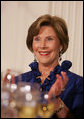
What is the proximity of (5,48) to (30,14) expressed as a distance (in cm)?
37

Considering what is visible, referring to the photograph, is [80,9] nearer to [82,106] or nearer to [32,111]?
[82,106]

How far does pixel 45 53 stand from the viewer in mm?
1596

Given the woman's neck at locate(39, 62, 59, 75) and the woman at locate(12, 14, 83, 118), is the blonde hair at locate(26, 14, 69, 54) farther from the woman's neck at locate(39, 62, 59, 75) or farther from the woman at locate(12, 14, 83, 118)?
the woman's neck at locate(39, 62, 59, 75)

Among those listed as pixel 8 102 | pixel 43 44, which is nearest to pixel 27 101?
pixel 8 102

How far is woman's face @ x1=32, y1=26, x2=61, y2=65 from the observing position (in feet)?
5.14

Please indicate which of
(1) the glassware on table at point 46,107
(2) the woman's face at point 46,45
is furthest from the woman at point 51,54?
(1) the glassware on table at point 46,107

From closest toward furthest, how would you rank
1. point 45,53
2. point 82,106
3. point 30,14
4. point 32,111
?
point 32,111, point 82,106, point 45,53, point 30,14

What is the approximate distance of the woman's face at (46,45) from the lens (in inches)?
61.7

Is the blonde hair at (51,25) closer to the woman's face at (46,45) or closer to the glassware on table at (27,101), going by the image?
the woman's face at (46,45)

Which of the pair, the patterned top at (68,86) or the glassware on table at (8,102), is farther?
the patterned top at (68,86)

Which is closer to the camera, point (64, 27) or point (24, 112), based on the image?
point (24, 112)

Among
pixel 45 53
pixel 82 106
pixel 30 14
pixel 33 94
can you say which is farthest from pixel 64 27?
pixel 30 14

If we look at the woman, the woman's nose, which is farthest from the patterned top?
the woman's nose

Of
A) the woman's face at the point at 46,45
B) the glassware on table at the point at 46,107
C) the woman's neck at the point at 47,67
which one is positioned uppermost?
the woman's face at the point at 46,45
